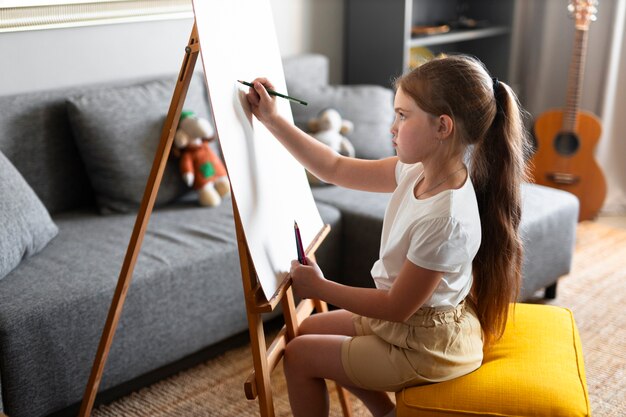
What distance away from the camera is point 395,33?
331 centimetres

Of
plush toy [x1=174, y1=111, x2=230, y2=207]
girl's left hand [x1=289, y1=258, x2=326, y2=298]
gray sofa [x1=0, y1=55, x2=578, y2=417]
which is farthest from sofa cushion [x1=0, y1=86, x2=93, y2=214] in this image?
girl's left hand [x1=289, y1=258, x2=326, y2=298]

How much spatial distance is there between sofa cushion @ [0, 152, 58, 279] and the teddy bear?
100 cm

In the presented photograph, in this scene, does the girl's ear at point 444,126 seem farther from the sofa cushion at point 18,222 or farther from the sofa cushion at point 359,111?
the sofa cushion at point 359,111

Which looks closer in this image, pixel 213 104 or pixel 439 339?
pixel 213 104

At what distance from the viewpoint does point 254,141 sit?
1.50 meters

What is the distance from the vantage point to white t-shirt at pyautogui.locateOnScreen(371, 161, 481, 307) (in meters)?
1.35

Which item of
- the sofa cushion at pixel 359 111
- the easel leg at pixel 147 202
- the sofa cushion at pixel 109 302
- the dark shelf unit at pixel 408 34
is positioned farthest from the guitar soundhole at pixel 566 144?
the easel leg at pixel 147 202

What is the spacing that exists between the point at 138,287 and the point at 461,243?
0.95 m

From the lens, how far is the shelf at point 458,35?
3.46 m

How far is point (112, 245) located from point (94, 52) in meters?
0.79

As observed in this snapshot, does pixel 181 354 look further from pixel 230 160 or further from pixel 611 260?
pixel 611 260

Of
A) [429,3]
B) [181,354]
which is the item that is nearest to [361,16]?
[429,3]

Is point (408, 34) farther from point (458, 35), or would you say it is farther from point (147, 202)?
point (147, 202)

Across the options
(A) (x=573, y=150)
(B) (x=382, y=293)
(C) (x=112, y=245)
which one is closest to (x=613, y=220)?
(A) (x=573, y=150)
